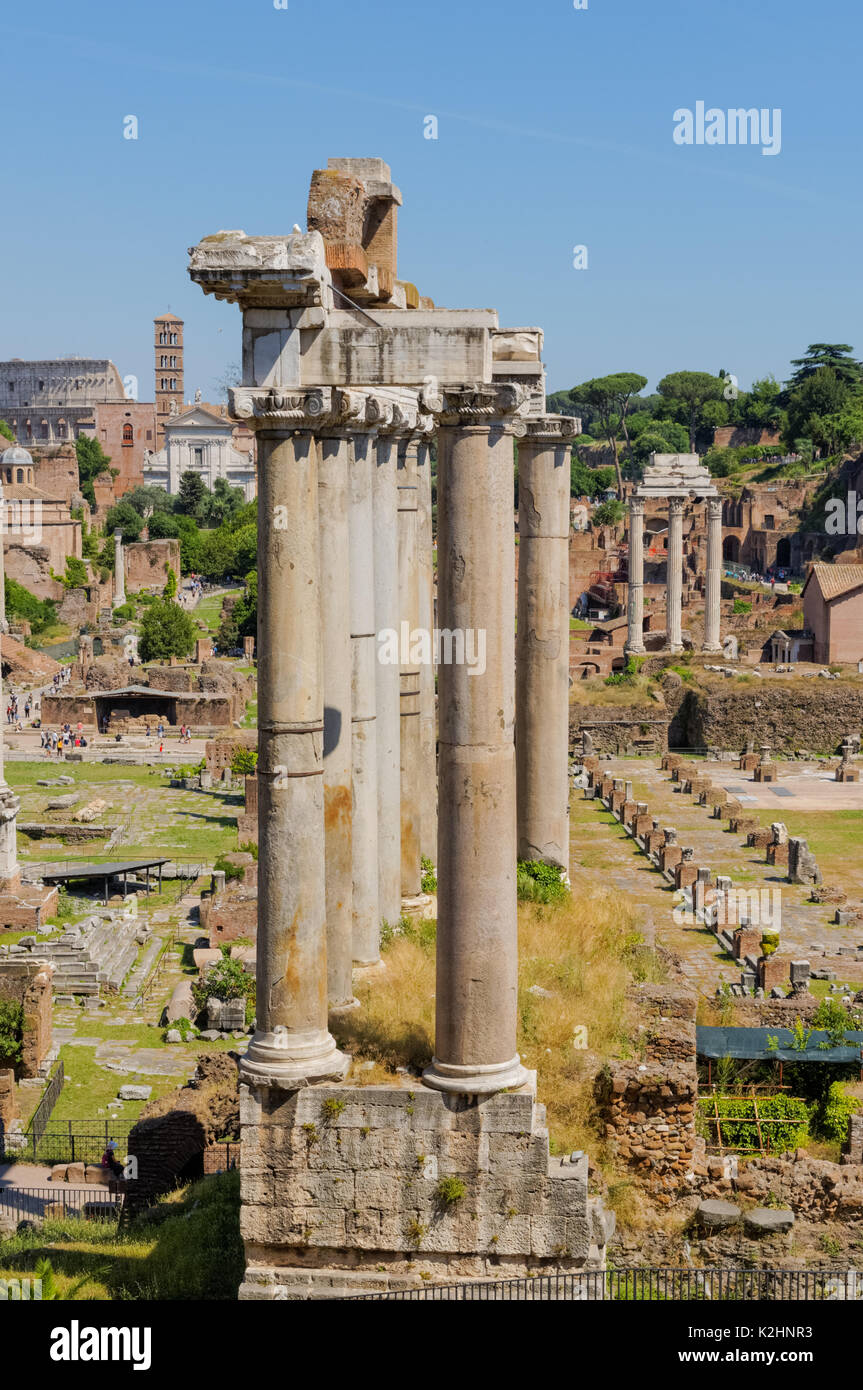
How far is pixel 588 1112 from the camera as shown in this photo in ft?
42.1

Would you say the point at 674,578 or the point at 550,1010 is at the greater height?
the point at 674,578

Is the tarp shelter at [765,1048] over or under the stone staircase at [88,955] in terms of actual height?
over

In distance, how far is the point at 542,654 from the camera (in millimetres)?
17625

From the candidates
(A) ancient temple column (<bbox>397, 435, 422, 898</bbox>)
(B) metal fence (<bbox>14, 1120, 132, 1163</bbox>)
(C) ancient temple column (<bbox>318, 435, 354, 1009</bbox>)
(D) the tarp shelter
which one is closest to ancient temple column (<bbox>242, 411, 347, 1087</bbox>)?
(C) ancient temple column (<bbox>318, 435, 354, 1009</bbox>)

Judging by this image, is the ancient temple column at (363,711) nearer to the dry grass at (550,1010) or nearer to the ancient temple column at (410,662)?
the dry grass at (550,1010)

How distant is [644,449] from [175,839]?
320 feet

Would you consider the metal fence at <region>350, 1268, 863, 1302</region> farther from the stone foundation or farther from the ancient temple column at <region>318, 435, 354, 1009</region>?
the ancient temple column at <region>318, 435, 354, 1009</region>

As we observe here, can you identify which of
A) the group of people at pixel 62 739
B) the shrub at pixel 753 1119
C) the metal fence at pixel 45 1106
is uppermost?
the shrub at pixel 753 1119

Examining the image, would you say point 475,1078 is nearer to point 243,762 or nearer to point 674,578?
point 243,762

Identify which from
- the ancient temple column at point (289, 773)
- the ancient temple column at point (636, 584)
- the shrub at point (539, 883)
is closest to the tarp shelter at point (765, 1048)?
the shrub at point (539, 883)

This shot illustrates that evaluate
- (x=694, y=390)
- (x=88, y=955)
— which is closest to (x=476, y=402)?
(x=88, y=955)

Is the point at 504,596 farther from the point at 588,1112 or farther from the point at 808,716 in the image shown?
the point at 808,716

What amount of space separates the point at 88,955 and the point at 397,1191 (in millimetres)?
→ 18310

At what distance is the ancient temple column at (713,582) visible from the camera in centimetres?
6531
